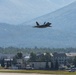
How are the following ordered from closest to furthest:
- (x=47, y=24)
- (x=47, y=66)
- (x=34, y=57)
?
(x=47, y=24) < (x=47, y=66) < (x=34, y=57)

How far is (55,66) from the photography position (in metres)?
92.6

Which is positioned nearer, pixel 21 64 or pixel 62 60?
pixel 21 64

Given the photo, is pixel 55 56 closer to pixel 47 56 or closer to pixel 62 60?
pixel 62 60

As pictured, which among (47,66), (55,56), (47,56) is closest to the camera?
(47,66)

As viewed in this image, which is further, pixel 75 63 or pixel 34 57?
pixel 34 57

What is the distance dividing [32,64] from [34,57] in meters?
15.6

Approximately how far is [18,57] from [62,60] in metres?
22.0

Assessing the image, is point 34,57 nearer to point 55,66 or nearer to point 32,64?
point 32,64

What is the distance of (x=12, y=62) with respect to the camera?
371 feet

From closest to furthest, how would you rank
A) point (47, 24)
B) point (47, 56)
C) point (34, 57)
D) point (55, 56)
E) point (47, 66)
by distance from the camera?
1. point (47, 24)
2. point (47, 66)
3. point (47, 56)
4. point (34, 57)
5. point (55, 56)

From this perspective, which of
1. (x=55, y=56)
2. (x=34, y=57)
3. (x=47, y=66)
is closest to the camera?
(x=47, y=66)

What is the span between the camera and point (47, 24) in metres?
32.2

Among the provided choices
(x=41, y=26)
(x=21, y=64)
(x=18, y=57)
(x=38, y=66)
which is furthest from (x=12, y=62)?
(x=41, y=26)

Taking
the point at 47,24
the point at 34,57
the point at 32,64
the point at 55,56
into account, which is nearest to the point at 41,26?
the point at 47,24
